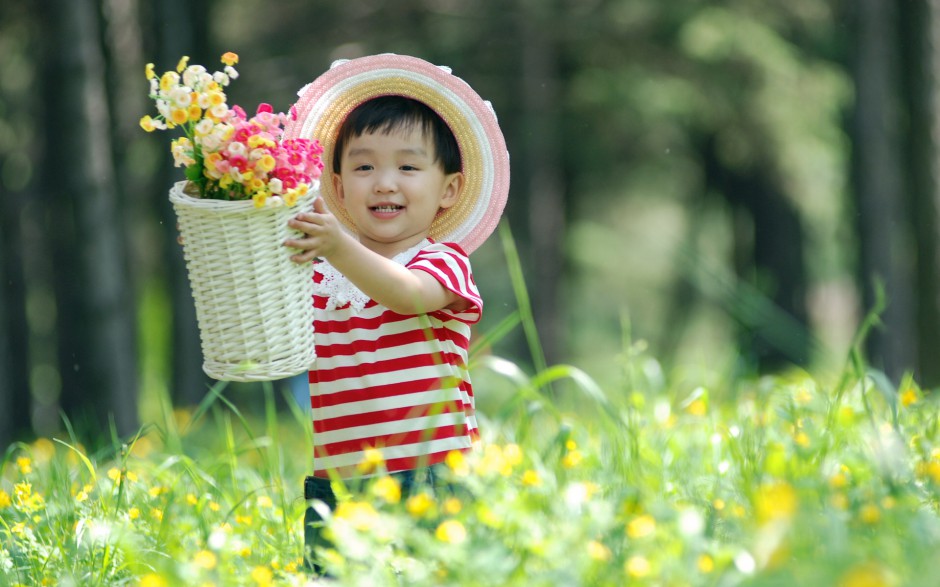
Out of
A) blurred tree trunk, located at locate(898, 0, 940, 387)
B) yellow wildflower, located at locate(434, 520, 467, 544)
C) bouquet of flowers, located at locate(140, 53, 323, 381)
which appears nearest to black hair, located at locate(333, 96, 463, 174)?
bouquet of flowers, located at locate(140, 53, 323, 381)

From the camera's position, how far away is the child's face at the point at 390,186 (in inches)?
120

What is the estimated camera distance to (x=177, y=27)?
1056cm

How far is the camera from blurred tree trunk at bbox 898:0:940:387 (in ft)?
26.3

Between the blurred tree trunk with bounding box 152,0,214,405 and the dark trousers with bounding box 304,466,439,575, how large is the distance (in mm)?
7073

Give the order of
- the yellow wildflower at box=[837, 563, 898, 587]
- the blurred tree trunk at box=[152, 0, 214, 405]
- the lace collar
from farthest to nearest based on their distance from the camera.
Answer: the blurred tree trunk at box=[152, 0, 214, 405], the lace collar, the yellow wildflower at box=[837, 563, 898, 587]

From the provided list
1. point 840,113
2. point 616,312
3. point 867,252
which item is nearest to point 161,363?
point 616,312

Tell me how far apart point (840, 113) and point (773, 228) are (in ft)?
9.51

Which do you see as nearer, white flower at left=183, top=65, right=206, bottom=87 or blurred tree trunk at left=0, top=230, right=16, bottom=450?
white flower at left=183, top=65, right=206, bottom=87

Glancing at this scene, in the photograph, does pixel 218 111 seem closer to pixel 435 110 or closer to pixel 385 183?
pixel 385 183

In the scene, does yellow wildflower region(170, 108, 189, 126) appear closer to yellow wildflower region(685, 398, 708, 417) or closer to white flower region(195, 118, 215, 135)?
white flower region(195, 118, 215, 135)

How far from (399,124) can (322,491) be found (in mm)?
970

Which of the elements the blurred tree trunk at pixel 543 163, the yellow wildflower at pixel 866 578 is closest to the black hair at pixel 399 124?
the yellow wildflower at pixel 866 578

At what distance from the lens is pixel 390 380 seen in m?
2.94

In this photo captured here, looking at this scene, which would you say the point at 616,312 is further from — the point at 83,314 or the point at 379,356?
the point at 379,356
